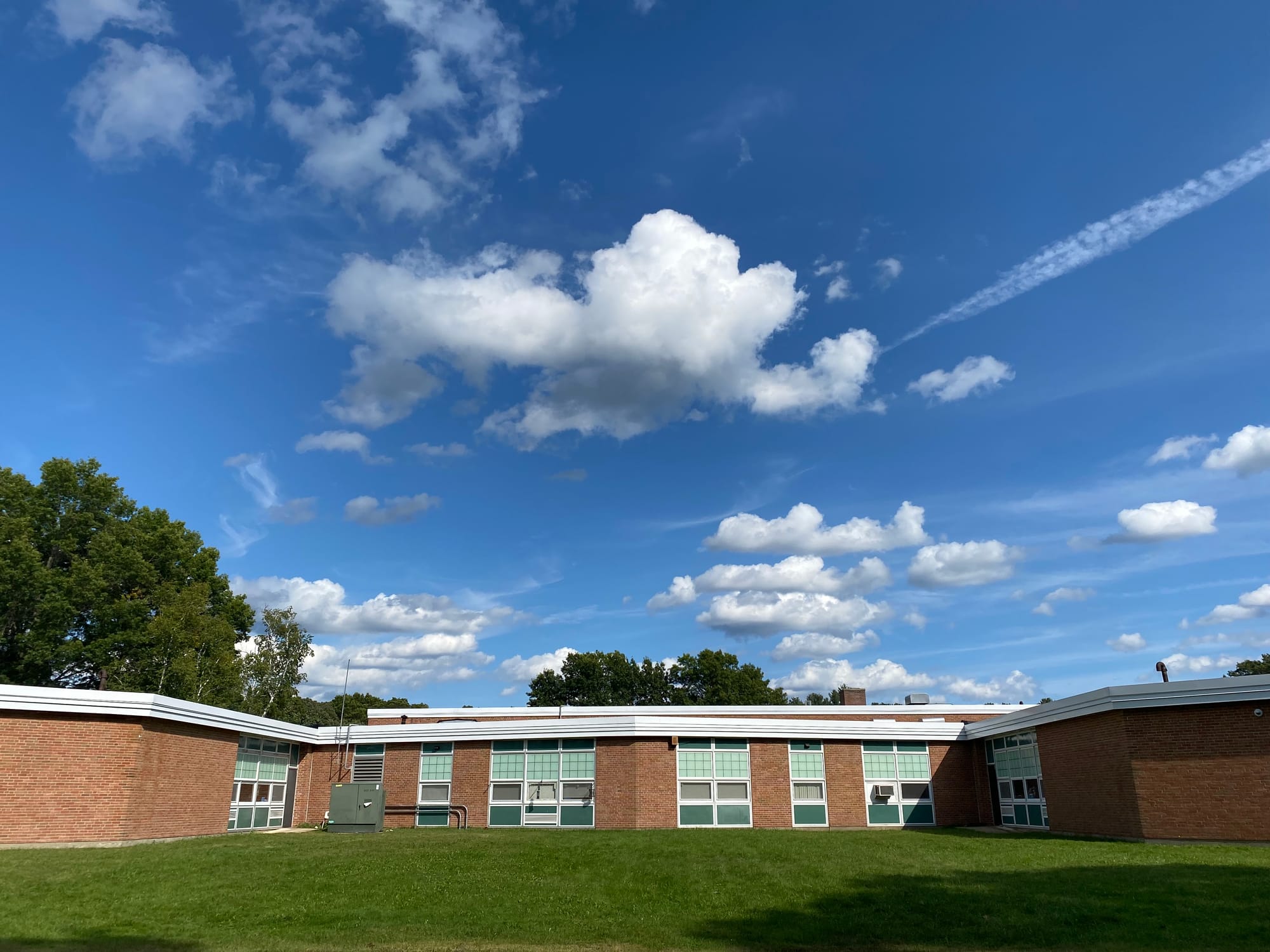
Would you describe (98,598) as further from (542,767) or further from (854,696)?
(854,696)

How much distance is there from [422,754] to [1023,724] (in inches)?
818

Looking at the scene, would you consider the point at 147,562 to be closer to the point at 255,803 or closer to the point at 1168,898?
the point at 255,803

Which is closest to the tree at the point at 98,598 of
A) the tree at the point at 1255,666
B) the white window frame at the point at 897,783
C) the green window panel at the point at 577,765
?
the green window panel at the point at 577,765

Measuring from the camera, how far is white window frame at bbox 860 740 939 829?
30.9 meters

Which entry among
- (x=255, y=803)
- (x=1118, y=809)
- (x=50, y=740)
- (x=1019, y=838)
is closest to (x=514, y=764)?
(x=255, y=803)

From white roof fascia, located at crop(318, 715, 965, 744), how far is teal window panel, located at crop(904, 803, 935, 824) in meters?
2.30

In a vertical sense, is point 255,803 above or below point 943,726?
below

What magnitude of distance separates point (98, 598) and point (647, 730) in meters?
31.9

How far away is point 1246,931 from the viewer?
430 inches

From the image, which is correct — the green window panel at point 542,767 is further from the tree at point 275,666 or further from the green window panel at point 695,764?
the tree at point 275,666

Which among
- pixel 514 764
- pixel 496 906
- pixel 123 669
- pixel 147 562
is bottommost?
pixel 496 906

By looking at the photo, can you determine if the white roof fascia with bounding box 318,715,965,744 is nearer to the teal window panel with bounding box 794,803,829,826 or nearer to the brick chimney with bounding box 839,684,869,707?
the teal window panel with bounding box 794,803,829,826

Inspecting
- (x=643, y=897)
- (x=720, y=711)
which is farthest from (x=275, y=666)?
(x=643, y=897)

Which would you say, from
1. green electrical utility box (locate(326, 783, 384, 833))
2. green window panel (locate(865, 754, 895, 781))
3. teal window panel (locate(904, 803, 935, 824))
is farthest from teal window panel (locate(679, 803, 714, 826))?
green electrical utility box (locate(326, 783, 384, 833))
